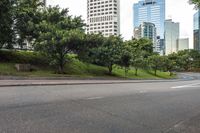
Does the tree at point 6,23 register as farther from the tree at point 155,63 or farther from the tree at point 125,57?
the tree at point 155,63

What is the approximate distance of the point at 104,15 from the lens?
110812mm

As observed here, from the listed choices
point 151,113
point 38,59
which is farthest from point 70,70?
point 151,113

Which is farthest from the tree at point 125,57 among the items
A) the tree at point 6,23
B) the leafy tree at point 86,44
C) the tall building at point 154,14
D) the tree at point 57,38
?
the tall building at point 154,14

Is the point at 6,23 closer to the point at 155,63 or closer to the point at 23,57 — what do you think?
the point at 23,57

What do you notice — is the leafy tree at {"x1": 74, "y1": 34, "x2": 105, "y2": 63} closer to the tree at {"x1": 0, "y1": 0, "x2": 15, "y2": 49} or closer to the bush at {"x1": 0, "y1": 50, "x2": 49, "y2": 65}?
the bush at {"x1": 0, "y1": 50, "x2": 49, "y2": 65}

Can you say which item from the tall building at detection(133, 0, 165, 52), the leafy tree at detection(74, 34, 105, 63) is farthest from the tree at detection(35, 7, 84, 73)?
the tall building at detection(133, 0, 165, 52)

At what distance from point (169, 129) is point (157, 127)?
373 mm

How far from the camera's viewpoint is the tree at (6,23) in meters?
33.8

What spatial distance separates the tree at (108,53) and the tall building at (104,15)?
61.4 meters

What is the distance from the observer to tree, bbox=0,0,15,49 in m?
33.8

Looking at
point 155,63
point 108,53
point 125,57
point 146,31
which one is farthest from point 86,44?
point 146,31

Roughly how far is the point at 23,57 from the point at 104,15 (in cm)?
7170

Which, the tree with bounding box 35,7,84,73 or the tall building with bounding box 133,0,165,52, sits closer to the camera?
the tree with bounding box 35,7,84,73

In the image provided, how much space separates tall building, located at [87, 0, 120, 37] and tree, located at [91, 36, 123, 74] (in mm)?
61447
